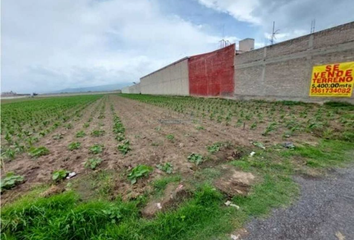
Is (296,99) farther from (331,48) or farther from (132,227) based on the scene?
(132,227)

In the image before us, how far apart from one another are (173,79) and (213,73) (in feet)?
38.7

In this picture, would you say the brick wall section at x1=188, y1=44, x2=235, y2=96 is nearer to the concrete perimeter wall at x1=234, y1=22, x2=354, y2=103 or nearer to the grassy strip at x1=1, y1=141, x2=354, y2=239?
the concrete perimeter wall at x1=234, y1=22, x2=354, y2=103

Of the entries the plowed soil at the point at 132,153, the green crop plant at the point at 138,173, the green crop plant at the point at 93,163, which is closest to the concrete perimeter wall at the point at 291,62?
the plowed soil at the point at 132,153

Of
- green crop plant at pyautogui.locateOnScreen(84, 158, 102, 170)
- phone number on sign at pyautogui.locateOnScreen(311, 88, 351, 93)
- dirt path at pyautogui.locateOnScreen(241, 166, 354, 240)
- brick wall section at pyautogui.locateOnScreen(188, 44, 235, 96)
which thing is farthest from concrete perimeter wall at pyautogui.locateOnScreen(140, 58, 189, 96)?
dirt path at pyautogui.locateOnScreen(241, 166, 354, 240)

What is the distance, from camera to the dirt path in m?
1.92

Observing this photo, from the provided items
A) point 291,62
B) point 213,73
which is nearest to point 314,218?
point 291,62

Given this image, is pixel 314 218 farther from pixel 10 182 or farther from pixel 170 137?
pixel 10 182

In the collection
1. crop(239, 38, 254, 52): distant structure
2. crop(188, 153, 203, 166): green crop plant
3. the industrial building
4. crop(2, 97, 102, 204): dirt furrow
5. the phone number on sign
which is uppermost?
crop(239, 38, 254, 52): distant structure

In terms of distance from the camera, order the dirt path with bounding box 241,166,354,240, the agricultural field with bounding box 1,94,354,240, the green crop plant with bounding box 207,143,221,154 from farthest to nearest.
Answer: the green crop plant with bounding box 207,143,221,154
the agricultural field with bounding box 1,94,354,240
the dirt path with bounding box 241,166,354,240

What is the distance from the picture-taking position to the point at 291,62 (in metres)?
11.2

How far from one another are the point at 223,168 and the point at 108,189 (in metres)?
2.06

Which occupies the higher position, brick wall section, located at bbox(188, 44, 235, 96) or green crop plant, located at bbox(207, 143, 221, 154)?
brick wall section, located at bbox(188, 44, 235, 96)

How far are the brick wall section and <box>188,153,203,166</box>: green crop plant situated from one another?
1382 cm

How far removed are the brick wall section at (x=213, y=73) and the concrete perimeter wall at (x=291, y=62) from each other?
1267 millimetres
